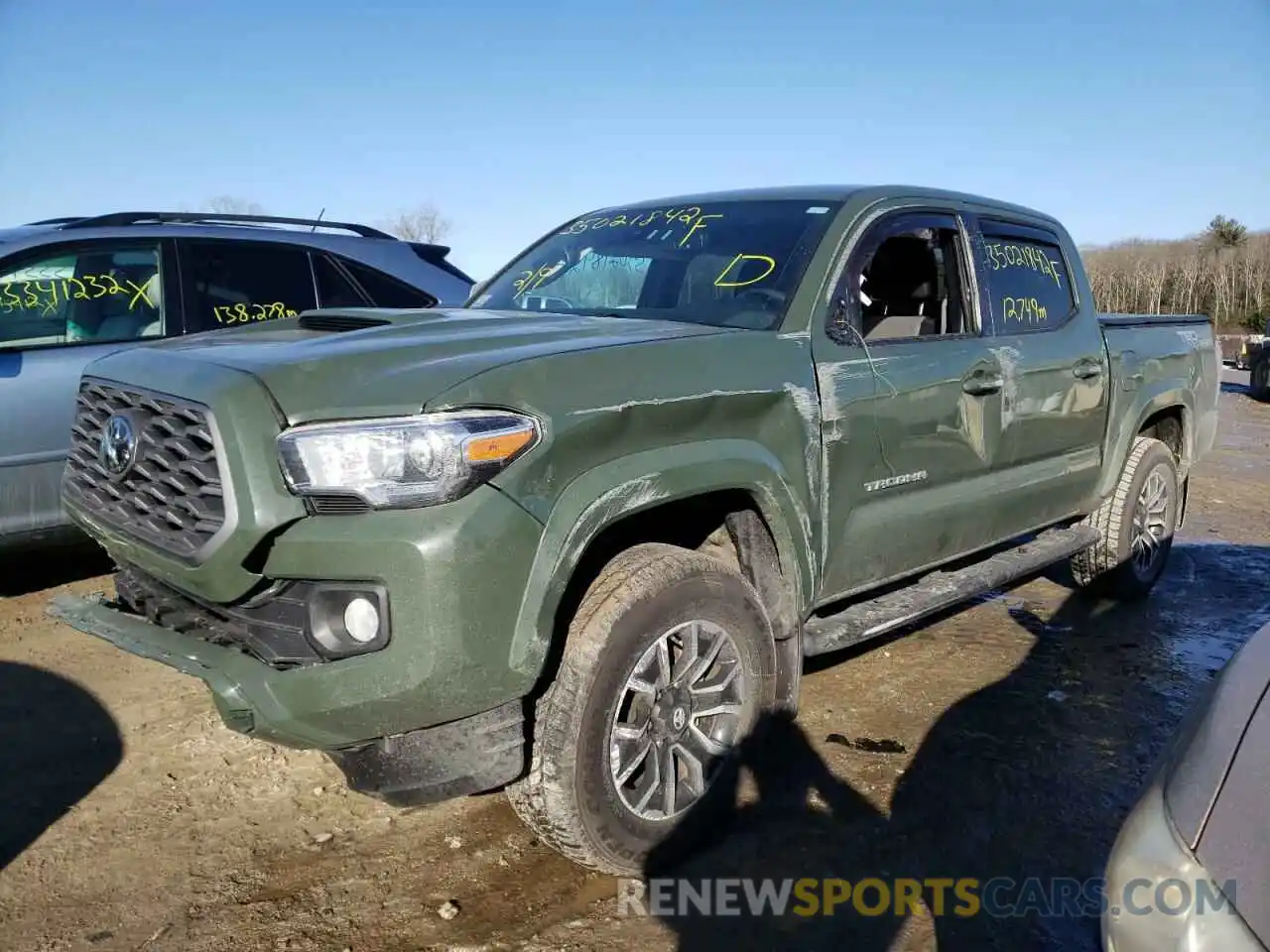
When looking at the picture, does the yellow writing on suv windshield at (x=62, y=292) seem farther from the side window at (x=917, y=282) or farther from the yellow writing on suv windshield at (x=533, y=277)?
the side window at (x=917, y=282)

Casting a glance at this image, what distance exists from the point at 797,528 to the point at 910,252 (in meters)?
1.71

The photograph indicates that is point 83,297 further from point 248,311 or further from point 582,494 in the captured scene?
point 582,494

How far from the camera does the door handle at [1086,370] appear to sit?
451cm

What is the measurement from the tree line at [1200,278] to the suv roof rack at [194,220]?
32.2 meters

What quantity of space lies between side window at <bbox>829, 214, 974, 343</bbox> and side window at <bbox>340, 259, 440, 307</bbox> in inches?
119

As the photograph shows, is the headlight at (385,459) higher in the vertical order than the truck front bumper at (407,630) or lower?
higher

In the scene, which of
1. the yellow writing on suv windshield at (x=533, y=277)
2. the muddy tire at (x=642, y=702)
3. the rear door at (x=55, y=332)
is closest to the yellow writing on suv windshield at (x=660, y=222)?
the yellow writing on suv windshield at (x=533, y=277)

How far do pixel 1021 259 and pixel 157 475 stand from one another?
3773mm

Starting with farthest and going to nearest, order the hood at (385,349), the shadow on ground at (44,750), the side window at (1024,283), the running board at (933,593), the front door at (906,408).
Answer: the side window at (1024,283) → the running board at (933,593) → the front door at (906,408) → the shadow on ground at (44,750) → the hood at (385,349)

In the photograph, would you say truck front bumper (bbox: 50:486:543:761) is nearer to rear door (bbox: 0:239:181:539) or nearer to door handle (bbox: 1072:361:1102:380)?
rear door (bbox: 0:239:181:539)

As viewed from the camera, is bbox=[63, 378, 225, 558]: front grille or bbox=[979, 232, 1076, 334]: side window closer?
bbox=[63, 378, 225, 558]: front grille

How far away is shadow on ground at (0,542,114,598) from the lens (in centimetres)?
527

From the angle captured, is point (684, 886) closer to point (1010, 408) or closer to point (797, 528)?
point (797, 528)

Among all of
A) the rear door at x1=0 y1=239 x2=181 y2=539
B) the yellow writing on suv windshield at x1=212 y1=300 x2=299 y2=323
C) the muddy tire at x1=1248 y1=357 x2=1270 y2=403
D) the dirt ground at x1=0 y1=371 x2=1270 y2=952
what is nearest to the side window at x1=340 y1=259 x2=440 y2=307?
the yellow writing on suv windshield at x1=212 y1=300 x2=299 y2=323
